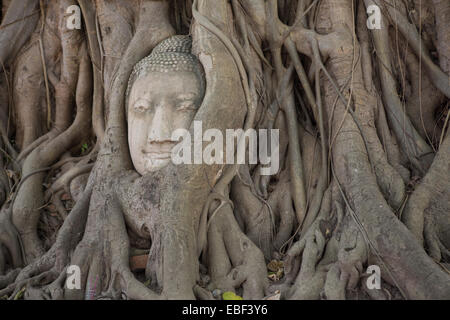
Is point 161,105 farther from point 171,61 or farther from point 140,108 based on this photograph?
point 171,61

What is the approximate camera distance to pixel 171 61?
323 centimetres

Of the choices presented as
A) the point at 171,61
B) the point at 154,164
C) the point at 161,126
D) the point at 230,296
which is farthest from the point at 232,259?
the point at 171,61

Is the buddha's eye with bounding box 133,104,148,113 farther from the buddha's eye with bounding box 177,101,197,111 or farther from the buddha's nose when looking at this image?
the buddha's eye with bounding box 177,101,197,111

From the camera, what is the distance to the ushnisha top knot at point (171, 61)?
126 inches

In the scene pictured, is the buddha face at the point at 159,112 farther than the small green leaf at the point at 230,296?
Yes

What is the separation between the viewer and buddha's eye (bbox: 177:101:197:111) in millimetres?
3117

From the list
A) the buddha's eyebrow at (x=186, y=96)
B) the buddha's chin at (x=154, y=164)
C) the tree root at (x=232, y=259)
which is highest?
the buddha's eyebrow at (x=186, y=96)

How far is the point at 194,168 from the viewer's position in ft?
9.40

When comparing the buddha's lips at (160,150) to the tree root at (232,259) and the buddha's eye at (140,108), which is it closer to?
the buddha's eye at (140,108)

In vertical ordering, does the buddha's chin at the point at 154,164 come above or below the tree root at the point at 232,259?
above

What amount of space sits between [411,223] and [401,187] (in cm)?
27

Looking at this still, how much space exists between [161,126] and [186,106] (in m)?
0.21

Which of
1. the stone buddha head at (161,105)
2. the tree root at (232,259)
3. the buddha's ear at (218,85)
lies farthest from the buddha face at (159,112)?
the tree root at (232,259)

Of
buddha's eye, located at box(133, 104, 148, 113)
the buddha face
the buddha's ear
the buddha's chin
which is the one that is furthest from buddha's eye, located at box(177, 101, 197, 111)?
the buddha's chin
